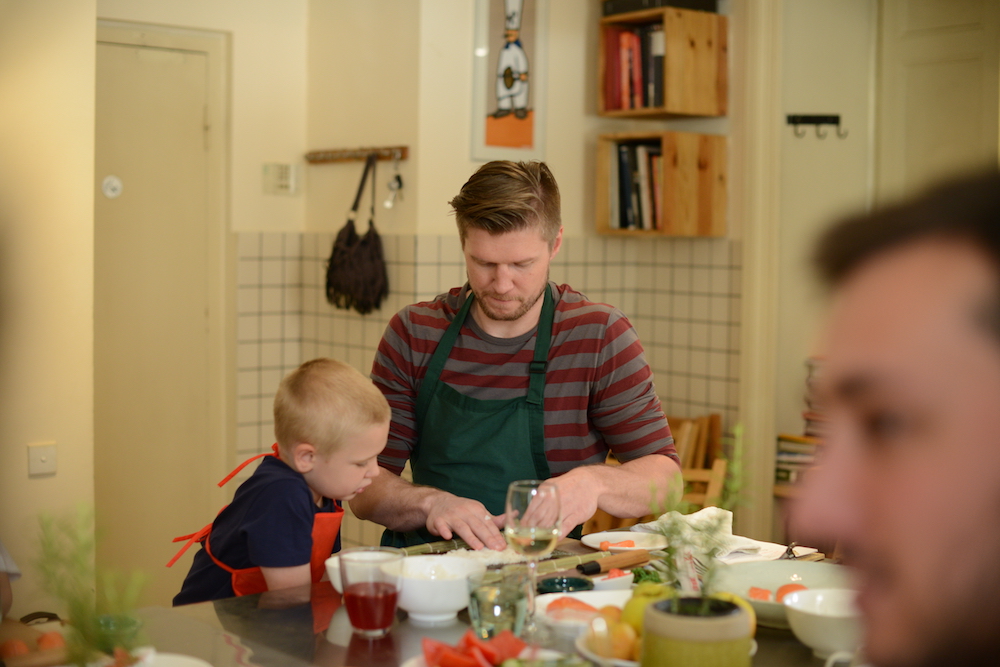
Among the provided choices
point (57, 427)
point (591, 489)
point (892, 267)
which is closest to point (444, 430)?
point (591, 489)

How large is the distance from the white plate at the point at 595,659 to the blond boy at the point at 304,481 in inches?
23.2

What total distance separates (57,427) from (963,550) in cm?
277

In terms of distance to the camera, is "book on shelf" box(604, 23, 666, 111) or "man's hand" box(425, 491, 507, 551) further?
"book on shelf" box(604, 23, 666, 111)

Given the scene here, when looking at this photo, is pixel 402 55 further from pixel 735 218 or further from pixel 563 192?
pixel 735 218

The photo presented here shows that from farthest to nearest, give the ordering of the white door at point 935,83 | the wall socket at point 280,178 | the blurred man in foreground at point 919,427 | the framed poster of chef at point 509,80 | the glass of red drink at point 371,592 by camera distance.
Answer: the wall socket at point 280,178 → the framed poster of chef at point 509,80 → the white door at point 935,83 → the glass of red drink at point 371,592 → the blurred man in foreground at point 919,427

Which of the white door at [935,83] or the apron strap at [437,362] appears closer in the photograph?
the apron strap at [437,362]

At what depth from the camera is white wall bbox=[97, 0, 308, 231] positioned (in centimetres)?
405

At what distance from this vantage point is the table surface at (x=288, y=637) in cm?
123

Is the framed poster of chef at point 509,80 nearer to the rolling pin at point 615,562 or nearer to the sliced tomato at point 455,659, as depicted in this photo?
the rolling pin at point 615,562

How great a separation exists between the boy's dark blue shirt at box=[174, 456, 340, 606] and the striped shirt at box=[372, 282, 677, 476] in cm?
47

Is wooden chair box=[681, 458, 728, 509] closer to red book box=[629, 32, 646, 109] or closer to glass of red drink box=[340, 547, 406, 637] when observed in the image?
red book box=[629, 32, 646, 109]

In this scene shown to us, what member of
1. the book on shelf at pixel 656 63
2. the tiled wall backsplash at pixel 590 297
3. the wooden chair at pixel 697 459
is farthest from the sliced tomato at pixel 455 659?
the book on shelf at pixel 656 63

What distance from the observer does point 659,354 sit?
4301 mm

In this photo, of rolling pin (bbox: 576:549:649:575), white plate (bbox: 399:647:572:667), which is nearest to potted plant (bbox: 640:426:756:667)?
white plate (bbox: 399:647:572:667)
